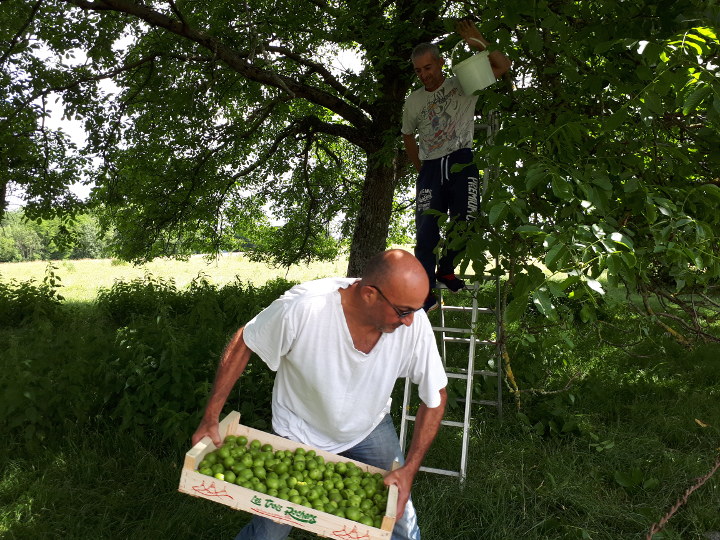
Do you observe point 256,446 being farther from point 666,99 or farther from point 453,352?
point 453,352

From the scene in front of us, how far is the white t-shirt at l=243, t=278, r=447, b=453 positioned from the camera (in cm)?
271

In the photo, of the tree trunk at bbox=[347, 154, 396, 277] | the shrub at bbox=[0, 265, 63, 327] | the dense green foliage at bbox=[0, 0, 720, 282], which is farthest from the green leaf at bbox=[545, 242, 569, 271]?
the shrub at bbox=[0, 265, 63, 327]

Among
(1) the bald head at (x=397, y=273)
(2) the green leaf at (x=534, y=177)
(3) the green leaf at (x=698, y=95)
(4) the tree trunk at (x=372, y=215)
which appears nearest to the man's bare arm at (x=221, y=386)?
(1) the bald head at (x=397, y=273)

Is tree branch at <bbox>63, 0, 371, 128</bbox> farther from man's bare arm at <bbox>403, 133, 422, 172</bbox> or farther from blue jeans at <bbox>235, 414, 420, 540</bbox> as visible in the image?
blue jeans at <bbox>235, 414, 420, 540</bbox>

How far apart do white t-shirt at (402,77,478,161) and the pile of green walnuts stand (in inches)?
111

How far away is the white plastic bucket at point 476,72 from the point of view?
4.03 metres

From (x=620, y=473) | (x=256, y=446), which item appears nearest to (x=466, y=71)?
(x=256, y=446)

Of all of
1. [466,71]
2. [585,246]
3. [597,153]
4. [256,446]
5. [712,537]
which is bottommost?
[712,537]

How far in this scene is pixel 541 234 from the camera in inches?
108

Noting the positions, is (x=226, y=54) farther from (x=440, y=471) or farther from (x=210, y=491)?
(x=210, y=491)

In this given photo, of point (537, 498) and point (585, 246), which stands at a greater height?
point (585, 246)

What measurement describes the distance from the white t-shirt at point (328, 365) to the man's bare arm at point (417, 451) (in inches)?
2.4

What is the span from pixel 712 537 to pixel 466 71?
11.5 ft

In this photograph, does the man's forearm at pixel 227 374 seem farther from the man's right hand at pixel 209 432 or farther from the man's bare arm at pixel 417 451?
the man's bare arm at pixel 417 451
